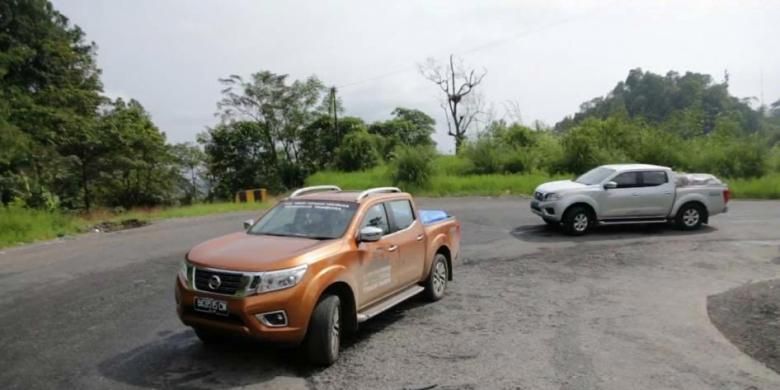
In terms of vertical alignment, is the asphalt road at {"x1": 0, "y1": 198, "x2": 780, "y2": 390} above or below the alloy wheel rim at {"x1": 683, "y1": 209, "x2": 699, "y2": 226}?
below

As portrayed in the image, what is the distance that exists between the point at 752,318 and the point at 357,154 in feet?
118

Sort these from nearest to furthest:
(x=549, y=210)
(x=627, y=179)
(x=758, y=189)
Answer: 1. (x=549, y=210)
2. (x=627, y=179)
3. (x=758, y=189)

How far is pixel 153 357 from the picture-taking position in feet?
19.2

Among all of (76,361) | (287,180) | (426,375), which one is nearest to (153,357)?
(76,361)

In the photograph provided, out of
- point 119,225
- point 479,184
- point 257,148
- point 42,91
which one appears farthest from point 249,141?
point 119,225

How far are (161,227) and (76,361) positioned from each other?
13740mm

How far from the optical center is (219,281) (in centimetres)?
532

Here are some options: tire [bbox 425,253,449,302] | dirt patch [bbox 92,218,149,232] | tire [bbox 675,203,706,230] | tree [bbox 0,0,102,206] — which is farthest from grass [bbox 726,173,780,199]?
tree [bbox 0,0,102,206]

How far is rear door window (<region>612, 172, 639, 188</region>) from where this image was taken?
49.0 ft

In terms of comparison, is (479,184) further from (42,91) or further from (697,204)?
(42,91)

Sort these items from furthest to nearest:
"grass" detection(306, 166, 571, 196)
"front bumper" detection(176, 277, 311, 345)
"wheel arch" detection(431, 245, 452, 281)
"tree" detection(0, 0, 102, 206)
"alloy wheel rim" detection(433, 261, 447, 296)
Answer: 1. "tree" detection(0, 0, 102, 206)
2. "grass" detection(306, 166, 571, 196)
3. "wheel arch" detection(431, 245, 452, 281)
4. "alloy wheel rim" detection(433, 261, 447, 296)
5. "front bumper" detection(176, 277, 311, 345)

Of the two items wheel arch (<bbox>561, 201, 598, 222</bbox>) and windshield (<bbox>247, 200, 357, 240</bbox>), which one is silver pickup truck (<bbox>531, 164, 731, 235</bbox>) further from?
windshield (<bbox>247, 200, 357, 240</bbox>)

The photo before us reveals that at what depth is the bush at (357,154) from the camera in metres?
41.9

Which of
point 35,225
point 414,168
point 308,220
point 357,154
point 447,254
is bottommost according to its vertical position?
point 447,254
